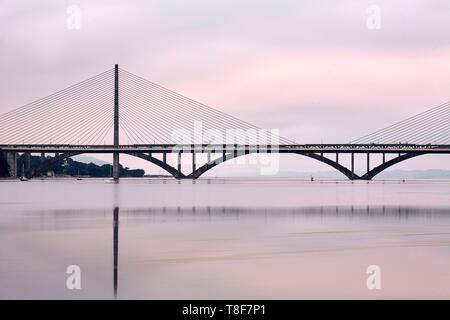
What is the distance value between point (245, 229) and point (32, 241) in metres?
7.34

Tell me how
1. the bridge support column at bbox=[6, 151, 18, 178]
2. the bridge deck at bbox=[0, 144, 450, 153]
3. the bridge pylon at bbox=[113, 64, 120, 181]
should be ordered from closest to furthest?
the bridge deck at bbox=[0, 144, 450, 153], the bridge pylon at bbox=[113, 64, 120, 181], the bridge support column at bbox=[6, 151, 18, 178]

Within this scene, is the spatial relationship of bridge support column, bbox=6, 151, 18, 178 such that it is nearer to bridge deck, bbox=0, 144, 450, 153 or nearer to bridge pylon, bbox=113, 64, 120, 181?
bridge deck, bbox=0, 144, 450, 153

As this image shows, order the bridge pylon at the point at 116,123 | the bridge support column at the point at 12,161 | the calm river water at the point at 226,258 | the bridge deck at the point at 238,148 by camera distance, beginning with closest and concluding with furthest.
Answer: the calm river water at the point at 226,258 < the bridge deck at the point at 238,148 < the bridge pylon at the point at 116,123 < the bridge support column at the point at 12,161

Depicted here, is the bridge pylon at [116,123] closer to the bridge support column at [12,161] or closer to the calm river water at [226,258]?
the bridge support column at [12,161]

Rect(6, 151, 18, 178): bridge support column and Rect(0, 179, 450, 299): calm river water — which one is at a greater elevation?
Rect(6, 151, 18, 178): bridge support column

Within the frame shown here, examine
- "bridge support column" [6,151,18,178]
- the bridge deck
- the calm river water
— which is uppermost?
the bridge deck

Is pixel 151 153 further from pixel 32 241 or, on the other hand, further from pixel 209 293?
pixel 209 293

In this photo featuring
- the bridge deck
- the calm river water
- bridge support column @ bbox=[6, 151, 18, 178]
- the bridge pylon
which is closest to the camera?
the calm river water

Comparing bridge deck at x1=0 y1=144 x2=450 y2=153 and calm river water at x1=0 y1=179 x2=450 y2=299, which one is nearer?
calm river water at x1=0 y1=179 x2=450 y2=299

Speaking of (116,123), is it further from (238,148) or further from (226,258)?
(226,258)

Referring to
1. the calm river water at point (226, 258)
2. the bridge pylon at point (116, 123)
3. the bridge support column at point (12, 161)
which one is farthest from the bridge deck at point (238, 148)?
the calm river water at point (226, 258)

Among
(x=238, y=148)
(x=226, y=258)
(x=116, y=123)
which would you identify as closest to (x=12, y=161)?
(x=116, y=123)

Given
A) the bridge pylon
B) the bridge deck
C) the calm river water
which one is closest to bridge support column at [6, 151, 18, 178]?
the bridge deck
